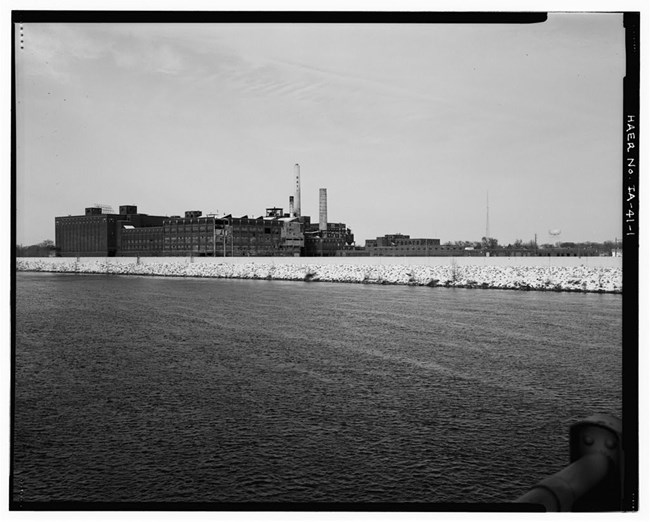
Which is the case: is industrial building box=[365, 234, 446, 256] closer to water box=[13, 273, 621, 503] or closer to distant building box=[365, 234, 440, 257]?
distant building box=[365, 234, 440, 257]

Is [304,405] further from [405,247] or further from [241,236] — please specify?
[241,236]

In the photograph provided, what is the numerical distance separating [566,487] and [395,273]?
952 inches

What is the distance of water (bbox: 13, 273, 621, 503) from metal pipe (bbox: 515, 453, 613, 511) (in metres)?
1.79

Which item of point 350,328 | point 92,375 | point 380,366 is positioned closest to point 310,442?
point 380,366

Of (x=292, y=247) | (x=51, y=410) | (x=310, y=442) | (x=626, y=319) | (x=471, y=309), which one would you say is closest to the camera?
(x=626, y=319)

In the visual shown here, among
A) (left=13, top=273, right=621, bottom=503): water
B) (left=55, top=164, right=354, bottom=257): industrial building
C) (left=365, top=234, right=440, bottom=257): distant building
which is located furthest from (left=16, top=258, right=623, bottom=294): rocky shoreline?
(left=13, top=273, right=621, bottom=503): water

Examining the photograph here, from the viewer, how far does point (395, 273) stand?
25969mm

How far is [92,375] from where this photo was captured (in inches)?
286

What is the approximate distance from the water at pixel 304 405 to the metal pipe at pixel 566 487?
179 cm

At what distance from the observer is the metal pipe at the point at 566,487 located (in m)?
1.87

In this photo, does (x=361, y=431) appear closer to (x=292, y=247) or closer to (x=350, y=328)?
(x=350, y=328)

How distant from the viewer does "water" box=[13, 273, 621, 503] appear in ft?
12.8

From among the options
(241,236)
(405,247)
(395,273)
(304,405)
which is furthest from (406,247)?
(304,405)

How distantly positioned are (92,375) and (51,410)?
1.69m
